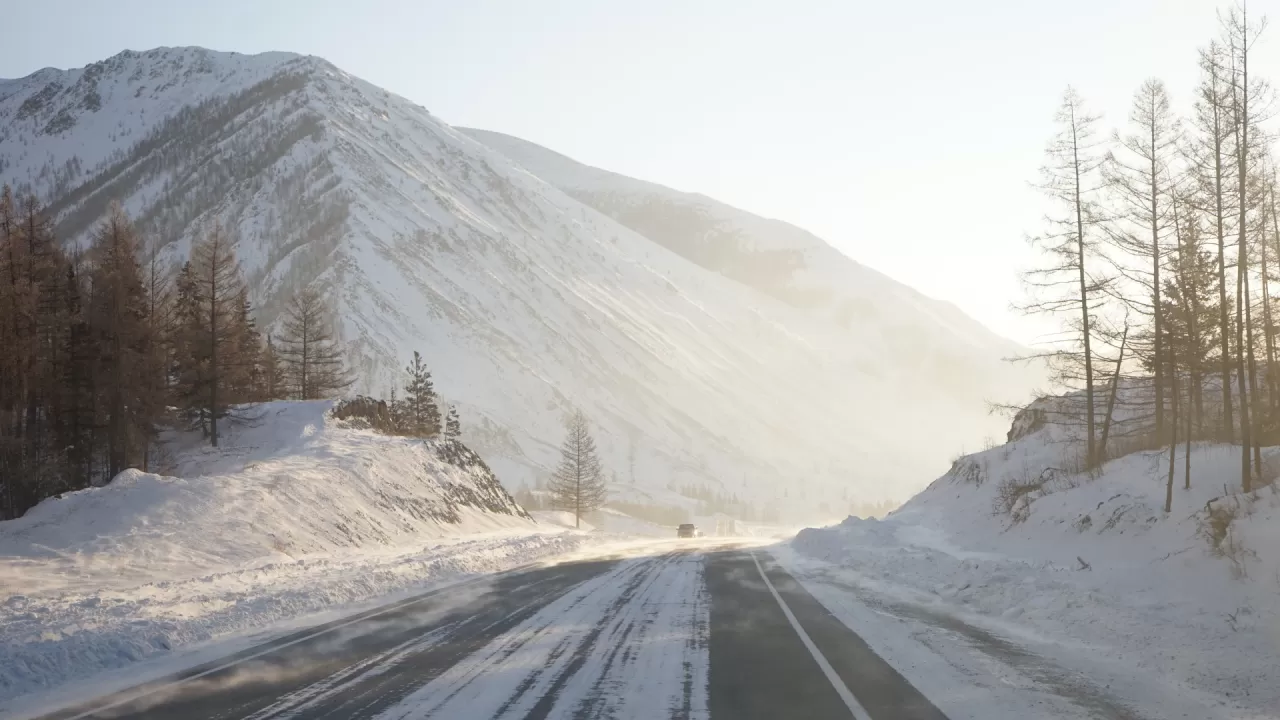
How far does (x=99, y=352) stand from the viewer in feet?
114

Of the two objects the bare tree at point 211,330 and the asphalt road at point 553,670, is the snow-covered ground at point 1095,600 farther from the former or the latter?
the bare tree at point 211,330

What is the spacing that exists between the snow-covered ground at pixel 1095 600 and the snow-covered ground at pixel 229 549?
349 inches

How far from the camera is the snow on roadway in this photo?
7.08m

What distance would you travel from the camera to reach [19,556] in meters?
18.8

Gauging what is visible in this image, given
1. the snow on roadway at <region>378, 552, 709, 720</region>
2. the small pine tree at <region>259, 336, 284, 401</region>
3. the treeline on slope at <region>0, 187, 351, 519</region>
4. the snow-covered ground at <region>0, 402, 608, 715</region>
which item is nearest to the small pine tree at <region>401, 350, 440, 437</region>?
the small pine tree at <region>259, 336, 284, 401</region>

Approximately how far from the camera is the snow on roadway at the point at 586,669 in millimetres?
7082

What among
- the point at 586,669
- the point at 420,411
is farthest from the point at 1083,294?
the point at 420,411

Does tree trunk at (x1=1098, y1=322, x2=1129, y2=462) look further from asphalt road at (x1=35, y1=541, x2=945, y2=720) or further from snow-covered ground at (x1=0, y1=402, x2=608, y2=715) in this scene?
snow-covered ground at (x1=0, y1=402, x2=608, y2=715)

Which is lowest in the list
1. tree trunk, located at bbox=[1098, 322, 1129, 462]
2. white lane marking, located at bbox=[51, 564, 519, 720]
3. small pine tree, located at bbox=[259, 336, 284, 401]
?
white lane marking, located at bbox=[51, 564, 519, 720]

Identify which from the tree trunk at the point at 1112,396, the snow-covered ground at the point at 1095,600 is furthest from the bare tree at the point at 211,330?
the tree trunk at the point at 1112,396

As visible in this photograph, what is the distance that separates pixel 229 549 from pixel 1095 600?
1992 centimetres

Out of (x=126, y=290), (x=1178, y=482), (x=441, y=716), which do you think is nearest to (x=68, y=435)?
(x=126, y=290)

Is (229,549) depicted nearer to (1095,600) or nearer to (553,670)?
(553,670)

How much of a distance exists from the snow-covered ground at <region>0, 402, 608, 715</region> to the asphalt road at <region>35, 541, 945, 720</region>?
4.48ft
